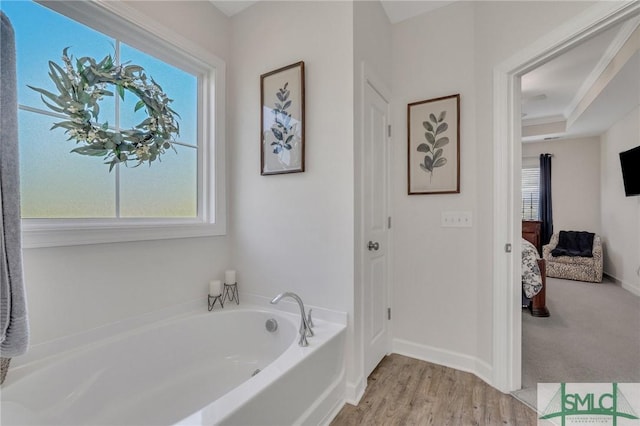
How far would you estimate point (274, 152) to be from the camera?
6.53 ft

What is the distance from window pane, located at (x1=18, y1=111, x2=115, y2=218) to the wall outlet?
2.17 metres

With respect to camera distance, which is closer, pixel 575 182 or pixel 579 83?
pixel 579 83

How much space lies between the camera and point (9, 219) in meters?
0.93

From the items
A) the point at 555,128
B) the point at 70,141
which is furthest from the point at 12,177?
the point at 555,128

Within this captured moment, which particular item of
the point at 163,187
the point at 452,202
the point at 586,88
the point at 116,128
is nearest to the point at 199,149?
the point at 163,187

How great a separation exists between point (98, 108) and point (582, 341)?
12.7 feet

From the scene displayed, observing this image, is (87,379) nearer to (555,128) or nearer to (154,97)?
(154,97)

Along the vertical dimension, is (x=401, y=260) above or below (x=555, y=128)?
below

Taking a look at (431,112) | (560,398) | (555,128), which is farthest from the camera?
(555,128)

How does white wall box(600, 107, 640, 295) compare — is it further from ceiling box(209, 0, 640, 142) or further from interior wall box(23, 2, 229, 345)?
interior wall box(23, 2, 229, 345)

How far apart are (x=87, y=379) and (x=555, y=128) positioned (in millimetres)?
6830

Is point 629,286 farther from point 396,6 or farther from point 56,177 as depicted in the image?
point 56,177

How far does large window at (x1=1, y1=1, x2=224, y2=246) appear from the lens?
1344mm

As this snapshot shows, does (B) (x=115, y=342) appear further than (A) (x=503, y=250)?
No
